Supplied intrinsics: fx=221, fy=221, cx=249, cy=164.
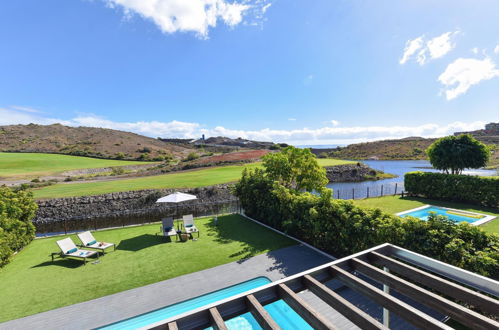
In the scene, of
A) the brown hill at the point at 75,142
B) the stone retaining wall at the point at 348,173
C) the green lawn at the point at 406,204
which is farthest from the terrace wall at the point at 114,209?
the brown hill at the point at 75,142

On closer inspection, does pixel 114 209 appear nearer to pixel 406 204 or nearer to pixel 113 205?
pixel 113 205

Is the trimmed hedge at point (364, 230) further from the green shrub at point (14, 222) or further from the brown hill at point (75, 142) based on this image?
the brown hill at point (75, 142)

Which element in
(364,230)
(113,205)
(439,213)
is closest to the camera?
(364,230)

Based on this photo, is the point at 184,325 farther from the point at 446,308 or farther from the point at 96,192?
the point at 96,192

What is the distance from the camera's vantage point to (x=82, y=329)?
5211mm

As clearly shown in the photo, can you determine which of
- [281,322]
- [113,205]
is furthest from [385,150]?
[281,322]

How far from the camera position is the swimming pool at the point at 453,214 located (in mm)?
11932

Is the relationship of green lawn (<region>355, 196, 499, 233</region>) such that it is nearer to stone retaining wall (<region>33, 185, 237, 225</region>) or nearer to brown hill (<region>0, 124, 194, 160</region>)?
stone retaining wall (<region>33, 185, 237, 225</region>)

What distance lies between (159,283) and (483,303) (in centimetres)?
737

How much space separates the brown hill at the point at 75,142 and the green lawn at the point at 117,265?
51809mm

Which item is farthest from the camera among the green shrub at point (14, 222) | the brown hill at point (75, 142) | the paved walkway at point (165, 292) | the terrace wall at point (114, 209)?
the brown hill at point (75, 142)

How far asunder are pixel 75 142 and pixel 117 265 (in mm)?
82629

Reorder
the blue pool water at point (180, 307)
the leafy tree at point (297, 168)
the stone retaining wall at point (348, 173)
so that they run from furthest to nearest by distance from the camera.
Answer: the stone retaining wall at point (348, 173) → the leafy tree at point (297, 168) → the blue pool water at point (180, 307)

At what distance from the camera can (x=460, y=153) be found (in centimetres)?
1880
